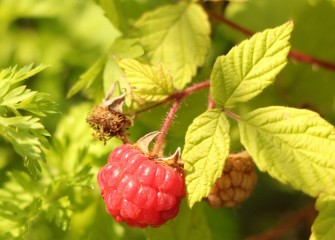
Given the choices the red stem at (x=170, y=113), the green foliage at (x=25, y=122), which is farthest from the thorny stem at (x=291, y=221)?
the green foliage at (x=25, y=122)

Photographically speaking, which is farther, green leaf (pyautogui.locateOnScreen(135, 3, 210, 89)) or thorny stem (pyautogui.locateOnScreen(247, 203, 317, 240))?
thorny stem (pyautogui.locateOnScreen(247, 203, 317, 240))

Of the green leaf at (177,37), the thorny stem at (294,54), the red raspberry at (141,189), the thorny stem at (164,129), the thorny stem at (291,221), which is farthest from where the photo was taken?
the thorny stem at (291,221)

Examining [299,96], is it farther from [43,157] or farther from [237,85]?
[43,157]

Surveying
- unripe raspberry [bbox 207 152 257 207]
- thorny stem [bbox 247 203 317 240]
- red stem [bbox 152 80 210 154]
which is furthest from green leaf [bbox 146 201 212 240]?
thorny stem [bbox 247 203 317 240]

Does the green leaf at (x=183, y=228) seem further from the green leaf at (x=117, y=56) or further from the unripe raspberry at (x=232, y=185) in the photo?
the green leaf at (x=117, y=56)

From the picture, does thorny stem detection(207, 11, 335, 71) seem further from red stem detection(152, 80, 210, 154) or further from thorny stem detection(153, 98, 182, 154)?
→ thorny stem detection(153, 98, 182, 154)

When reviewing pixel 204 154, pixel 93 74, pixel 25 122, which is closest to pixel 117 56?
pixel 93 74

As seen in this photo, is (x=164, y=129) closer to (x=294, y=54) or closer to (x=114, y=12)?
(x=114, y=12)
